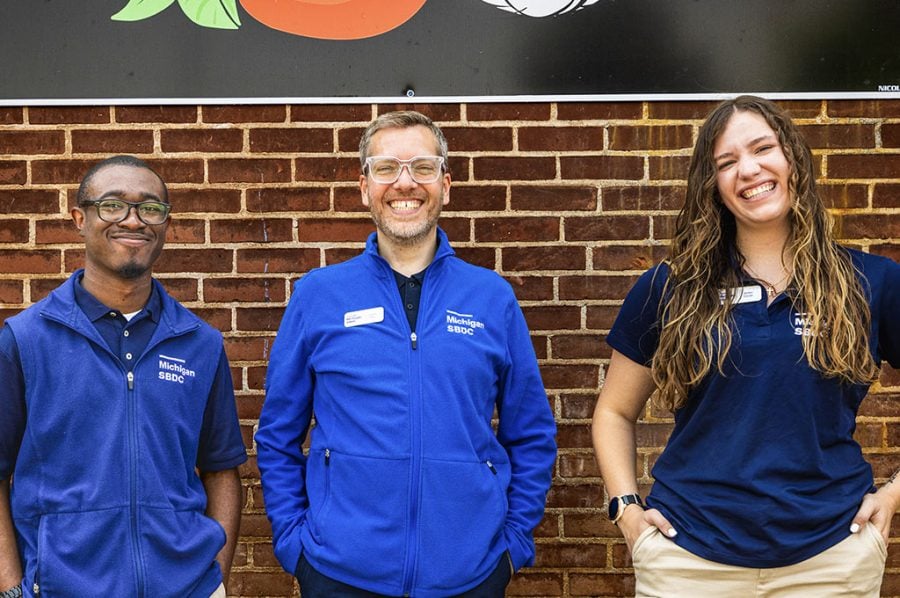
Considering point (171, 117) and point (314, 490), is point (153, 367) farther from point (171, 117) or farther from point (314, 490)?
point (171, 117)

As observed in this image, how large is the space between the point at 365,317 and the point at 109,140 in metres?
1.53

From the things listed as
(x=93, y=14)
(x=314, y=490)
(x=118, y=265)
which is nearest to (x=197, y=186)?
(x=93, y=14)

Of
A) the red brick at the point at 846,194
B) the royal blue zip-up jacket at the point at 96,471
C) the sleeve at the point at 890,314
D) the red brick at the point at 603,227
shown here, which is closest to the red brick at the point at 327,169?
the red brick at the point at 603,227

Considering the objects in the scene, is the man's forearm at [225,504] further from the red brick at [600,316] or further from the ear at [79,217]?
the red brick at [600,316]

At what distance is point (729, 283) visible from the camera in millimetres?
2486

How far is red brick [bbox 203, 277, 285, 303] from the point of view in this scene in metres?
3.51

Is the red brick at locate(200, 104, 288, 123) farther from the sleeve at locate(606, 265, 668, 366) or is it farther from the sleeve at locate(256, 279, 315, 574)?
the sleeve at locate(606, 265, 668, 366)

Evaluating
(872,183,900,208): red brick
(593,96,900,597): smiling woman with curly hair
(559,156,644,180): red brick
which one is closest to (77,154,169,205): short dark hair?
(593,96,900,597): smiling woman with curly hair

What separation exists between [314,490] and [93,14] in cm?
206

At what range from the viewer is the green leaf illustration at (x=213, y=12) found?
136 inches

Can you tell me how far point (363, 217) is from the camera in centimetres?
350

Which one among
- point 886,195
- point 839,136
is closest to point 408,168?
point 839,136

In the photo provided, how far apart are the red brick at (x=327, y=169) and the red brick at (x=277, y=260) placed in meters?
0.27

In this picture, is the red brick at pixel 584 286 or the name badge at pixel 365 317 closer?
the name badge at pixel 365 317
